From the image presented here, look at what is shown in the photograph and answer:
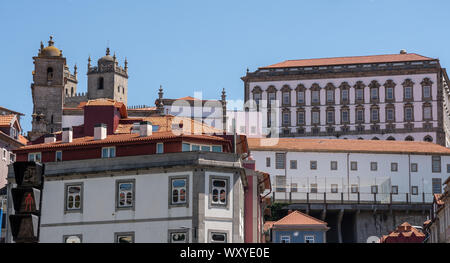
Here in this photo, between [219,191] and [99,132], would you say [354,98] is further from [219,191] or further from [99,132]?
[219,191]

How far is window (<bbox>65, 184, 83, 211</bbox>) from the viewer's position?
55.6m

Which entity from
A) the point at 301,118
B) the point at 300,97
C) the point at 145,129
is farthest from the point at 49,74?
the point at 145,129

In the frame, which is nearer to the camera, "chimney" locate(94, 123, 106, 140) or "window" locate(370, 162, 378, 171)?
"chimney" locate(94, 123, 106, 140)

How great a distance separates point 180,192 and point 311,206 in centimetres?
5837

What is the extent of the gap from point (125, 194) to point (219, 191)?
591cm

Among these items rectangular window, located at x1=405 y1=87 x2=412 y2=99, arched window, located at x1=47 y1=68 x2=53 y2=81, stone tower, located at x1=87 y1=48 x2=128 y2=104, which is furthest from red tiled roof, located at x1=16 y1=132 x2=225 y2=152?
stone tower, located at x1=87 y1=48 x2=128 y2=104

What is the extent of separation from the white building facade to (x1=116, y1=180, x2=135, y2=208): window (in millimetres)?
95179

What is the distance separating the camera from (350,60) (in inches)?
6289

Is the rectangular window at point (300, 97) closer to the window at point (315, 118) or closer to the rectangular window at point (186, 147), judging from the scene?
the window at point (315, 118)

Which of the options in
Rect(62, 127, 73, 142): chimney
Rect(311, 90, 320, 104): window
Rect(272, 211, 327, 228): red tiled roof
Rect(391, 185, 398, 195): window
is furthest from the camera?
Rect(311, 90, 320, 104): window

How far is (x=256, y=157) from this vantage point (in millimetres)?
111375

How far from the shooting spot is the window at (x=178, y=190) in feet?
175

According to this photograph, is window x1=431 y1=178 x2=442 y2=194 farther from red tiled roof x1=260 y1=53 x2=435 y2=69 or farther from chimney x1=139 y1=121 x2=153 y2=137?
chimney x1=139 y1=121 x2=153 y2=137
